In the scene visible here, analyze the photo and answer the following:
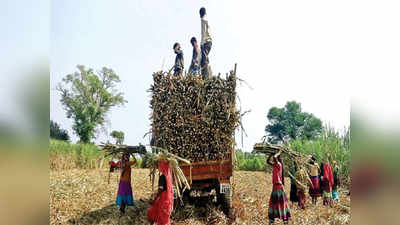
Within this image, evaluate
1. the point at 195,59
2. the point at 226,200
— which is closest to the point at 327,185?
the point at 226,200

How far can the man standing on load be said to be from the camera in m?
6.78

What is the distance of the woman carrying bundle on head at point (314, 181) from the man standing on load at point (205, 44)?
3386 mm

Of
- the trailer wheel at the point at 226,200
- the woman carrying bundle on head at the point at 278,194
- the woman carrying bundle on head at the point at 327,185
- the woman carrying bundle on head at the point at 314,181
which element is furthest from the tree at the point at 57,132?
the woman carrying bundle on head at the point at 327,185

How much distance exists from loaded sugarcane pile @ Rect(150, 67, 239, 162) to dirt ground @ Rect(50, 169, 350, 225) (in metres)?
1.38

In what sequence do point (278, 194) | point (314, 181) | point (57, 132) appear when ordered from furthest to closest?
point (57, 132) < point (314, 181) < point (278, 194)

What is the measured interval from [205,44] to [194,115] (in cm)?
199

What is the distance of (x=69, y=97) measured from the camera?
44.3 ft

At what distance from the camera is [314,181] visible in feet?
25.0

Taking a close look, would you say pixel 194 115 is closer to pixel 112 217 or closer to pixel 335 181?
pixel 112 217

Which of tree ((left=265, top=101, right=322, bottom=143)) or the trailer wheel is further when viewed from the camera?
tree ((left=265, top=101, right=322, bottom=143))

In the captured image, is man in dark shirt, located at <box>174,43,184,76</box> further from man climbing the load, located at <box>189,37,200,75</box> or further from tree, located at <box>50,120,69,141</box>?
tree, located at <box>50,120,69,141</box>

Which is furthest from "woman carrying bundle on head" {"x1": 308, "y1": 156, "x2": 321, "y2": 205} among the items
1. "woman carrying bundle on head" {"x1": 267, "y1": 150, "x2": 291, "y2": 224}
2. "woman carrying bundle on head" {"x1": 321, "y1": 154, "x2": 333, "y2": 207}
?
"woman carrying bundle on head" {"x1": 267, "y1": 150, "x2": 291, "y2": 224}

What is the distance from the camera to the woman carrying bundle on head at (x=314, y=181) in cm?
749
